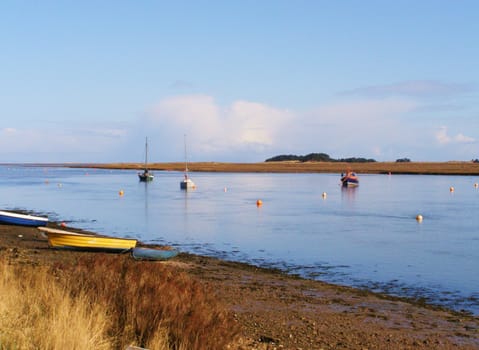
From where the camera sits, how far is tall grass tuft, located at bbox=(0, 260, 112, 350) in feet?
19.8

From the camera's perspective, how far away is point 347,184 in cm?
7488

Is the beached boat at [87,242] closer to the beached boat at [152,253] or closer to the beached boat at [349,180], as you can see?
the beached boat at [152,253]

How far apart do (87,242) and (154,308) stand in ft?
41.7

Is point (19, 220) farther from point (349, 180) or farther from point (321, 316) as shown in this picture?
point (349, 180)

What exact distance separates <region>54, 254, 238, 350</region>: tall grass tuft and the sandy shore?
651mm

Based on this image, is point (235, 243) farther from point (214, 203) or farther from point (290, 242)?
point (214, 203)

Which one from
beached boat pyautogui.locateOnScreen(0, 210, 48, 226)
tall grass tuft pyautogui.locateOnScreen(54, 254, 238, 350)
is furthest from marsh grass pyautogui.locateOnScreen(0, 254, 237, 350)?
beached boat pyautogui.locateOnScreen(0, 210, 48, 226)

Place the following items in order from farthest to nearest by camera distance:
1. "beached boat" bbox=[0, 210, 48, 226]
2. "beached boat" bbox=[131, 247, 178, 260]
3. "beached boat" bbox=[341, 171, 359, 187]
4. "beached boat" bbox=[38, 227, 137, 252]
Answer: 1. "beached boat" bbox=[341, 171, 359, 187]
2. "beached boat" bbox=[0, 210, 48, 226]
3. "beached boat" bbox=[38, 227, 137, 252]
4. "beached boat" bbox=[131, 247, 178, 260]

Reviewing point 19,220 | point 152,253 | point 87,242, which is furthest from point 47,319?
point 19,220

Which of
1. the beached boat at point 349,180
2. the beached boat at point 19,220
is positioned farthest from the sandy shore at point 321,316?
the beached boat at point 349,180

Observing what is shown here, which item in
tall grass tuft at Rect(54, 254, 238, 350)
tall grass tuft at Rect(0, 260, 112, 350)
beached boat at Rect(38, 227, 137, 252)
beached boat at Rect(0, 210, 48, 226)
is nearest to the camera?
tall grass tuft at Rect(0, 260, 112, 350)

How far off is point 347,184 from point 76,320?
70386 millimetres

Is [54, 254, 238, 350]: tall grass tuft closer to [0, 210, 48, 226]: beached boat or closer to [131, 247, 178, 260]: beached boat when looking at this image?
[131, 247, 178, 260]: beached boat

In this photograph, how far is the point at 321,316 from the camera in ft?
40.1
